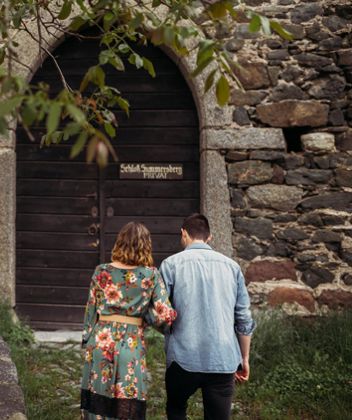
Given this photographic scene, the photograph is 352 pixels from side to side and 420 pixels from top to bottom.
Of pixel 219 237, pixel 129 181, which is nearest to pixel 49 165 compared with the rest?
pixel 129 181

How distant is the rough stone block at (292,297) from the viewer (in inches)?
200

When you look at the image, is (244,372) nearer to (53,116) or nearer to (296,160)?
(53,116)

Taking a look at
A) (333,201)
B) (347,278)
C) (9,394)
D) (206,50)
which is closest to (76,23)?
Answer: (206,50)

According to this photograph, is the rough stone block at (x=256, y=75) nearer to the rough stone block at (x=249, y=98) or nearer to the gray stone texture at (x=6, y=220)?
the rough stone block at (x=249, y=98)

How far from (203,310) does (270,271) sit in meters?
2.47

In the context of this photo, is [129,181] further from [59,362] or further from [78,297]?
[59,362]

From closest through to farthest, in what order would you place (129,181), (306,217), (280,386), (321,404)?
(321,404) → (280,386) → (306,217) → (129,181)

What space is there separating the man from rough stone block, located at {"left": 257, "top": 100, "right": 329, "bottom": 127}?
8.50 feet

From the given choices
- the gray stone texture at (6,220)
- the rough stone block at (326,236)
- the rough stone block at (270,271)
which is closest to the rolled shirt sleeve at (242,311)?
the rough stone block at (270,271)

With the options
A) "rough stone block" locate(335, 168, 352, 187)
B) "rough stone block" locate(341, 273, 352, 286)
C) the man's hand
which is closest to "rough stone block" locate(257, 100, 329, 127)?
"rough stone block" locate(335, 168, 352, 187)

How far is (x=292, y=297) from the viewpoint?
16.7 feet

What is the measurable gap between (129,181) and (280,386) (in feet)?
7.89

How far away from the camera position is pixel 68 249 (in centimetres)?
560

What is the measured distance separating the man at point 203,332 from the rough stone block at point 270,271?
2.30 metres
